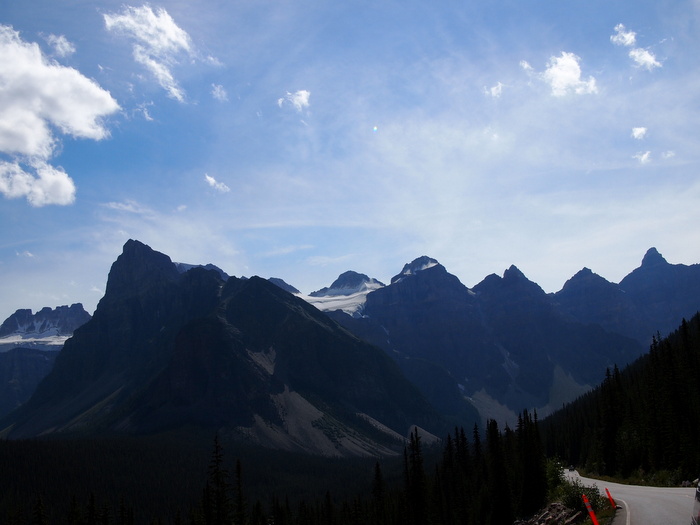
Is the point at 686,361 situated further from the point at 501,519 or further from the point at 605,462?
the point at 501,519

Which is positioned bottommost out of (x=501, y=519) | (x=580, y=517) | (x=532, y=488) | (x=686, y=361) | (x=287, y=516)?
(x=287, y=516)

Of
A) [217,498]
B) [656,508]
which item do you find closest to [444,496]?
[217,498]

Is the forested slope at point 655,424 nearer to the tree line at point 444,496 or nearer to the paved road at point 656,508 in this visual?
the tree line at point 444,496

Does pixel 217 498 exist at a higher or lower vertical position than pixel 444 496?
higher

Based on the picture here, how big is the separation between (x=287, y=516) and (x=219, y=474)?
7174cm

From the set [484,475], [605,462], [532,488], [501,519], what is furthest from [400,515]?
[532,488]

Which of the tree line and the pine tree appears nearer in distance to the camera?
the pine tree

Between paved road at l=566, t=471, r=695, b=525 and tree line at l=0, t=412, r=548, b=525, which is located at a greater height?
paved road at l=566, t=471, r=695, b=525

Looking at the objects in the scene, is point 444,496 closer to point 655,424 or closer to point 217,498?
point 655,424

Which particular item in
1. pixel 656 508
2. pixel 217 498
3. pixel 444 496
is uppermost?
pixel 656 508

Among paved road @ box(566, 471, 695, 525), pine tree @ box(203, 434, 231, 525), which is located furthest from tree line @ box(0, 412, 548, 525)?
paved road @ box(566, 471, 695, 525)

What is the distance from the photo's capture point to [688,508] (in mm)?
33312

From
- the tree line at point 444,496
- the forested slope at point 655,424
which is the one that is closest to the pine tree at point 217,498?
the tree line at point 444,496

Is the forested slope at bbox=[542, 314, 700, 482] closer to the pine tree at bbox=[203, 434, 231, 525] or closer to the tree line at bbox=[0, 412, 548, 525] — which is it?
the tree line at bbox=[0, 412, 548, 525]
